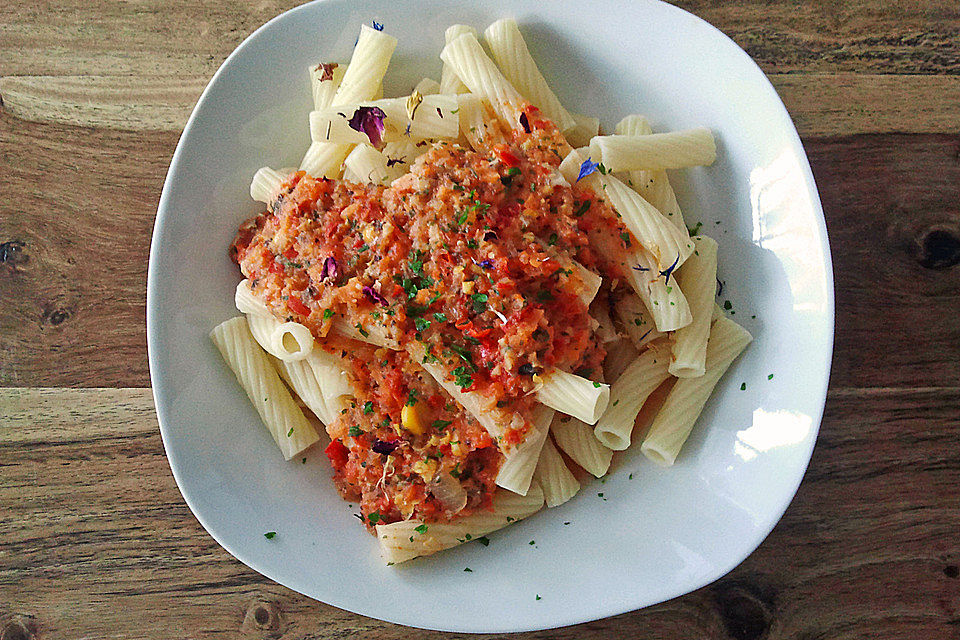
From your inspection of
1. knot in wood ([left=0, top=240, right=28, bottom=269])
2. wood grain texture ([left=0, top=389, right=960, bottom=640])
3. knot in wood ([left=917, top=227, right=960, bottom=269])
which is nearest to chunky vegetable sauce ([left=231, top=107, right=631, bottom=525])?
wood grain texture ([left=0, top=389, right=960, bottom=640])

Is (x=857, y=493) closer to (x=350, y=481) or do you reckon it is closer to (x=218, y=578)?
(x=350, y=481)

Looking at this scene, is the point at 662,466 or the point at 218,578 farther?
the point at 218,578

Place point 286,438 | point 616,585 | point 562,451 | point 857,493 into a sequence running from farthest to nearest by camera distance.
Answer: point 857,493 < point 562,451 < point 286,438 < point 616,585

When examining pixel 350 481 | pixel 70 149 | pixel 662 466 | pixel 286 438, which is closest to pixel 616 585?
pixel 662 466

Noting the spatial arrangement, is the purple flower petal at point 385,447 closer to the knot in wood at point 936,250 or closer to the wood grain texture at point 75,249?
the wood grain texture at point 75,249

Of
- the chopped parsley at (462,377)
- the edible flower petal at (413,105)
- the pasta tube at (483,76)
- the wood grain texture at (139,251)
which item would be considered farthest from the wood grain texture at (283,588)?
the pasta tube at (483,76)

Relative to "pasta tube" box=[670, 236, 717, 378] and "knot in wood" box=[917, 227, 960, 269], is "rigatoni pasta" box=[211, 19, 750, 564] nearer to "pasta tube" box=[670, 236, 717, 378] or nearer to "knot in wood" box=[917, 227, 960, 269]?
"pasta tube" box=[670, 236, 717, 378]

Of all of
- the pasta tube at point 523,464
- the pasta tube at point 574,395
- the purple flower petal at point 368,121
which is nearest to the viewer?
the pasta tube at point 574,395
